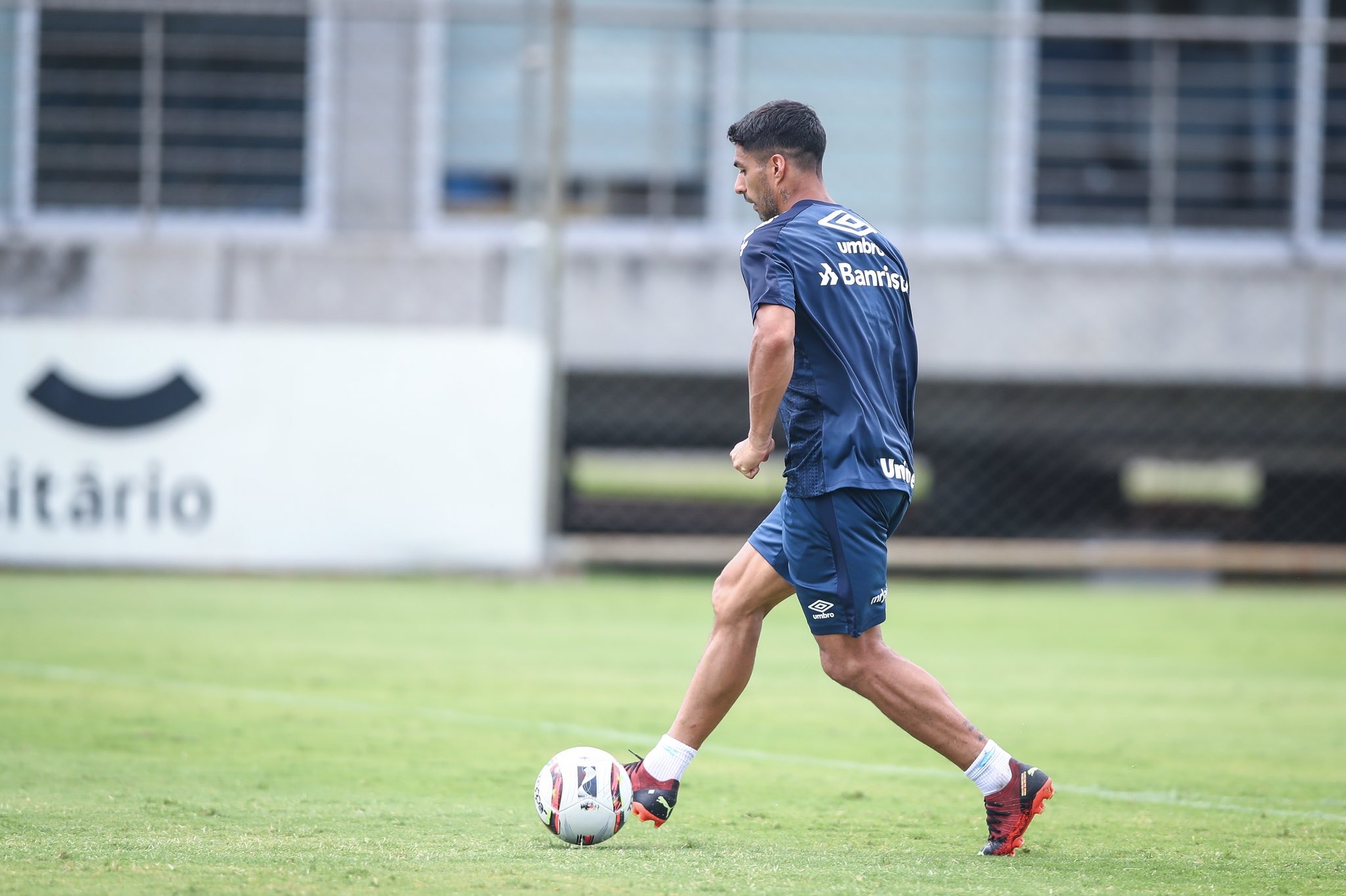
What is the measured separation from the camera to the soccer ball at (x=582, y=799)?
4.15 m

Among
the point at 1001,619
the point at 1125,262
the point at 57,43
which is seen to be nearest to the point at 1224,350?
the point at 1125,262

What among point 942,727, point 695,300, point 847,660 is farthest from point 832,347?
point 695,300

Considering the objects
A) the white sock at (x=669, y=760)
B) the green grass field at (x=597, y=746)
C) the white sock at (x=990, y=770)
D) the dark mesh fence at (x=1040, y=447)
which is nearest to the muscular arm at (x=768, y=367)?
the white sock at (x=669, y=760)

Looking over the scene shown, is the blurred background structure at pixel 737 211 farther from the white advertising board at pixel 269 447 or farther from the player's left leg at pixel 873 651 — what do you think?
the player's left leg at pixel 873 651

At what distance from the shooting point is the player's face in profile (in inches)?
173

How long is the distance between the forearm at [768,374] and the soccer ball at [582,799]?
93 cm

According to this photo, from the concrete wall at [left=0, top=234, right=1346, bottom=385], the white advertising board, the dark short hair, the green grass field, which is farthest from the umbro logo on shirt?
the concrete wall at [left=0, top=234, right=1346, bottom=385]

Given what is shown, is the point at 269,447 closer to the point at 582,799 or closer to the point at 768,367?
the point at 582,799

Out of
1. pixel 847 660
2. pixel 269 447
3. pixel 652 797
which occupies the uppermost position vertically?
pixel 847 660

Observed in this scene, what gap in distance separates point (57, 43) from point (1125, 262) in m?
8.83

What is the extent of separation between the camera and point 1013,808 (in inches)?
164

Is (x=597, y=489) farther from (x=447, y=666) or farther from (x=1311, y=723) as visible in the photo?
(x=1311, y=723)

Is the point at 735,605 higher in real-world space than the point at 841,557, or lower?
lower

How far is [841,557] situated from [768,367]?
1.71ft
